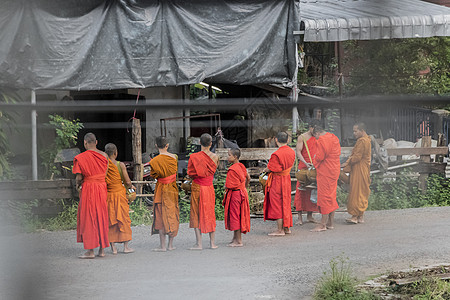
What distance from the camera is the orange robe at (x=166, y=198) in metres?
3.15

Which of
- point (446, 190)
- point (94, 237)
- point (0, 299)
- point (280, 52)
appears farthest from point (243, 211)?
point (446, 190)

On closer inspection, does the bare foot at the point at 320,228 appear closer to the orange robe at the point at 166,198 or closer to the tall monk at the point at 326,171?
the tall monk at the point at 326,171

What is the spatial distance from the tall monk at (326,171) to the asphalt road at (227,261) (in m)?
0.14

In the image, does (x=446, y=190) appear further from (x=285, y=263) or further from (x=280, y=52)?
(x=285, y=263)

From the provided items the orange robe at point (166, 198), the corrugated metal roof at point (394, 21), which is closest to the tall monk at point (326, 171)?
the orange robe at point (166, 198)

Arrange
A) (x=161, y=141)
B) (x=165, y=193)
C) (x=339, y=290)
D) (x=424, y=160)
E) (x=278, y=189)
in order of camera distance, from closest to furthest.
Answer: (x=339, y=290), (x=161, y=141), (x=165, y=193), (x=278, y=189), (x=424, y=160)

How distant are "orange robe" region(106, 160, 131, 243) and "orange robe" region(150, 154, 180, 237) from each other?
14 cm

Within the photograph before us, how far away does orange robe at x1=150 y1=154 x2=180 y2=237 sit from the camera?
3152mm

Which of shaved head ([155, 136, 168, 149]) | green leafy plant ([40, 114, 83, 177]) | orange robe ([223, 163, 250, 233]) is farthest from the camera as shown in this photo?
green leafy plant ([40, 114, 83, 177])

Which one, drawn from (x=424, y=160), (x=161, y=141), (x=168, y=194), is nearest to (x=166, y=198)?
(x=168, y=194)

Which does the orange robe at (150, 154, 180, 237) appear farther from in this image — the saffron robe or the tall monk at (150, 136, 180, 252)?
the saffron robe

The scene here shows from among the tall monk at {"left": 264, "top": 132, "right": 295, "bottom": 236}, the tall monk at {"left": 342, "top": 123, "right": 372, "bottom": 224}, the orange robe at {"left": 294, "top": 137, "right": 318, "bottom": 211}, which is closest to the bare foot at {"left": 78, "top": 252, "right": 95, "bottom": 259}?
the tall monk at {"left": 264, "top": 132, "right": 295, "bottom": 236}

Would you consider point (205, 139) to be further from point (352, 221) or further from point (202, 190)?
point (352, 221)

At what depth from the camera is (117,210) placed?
10.5 feet
